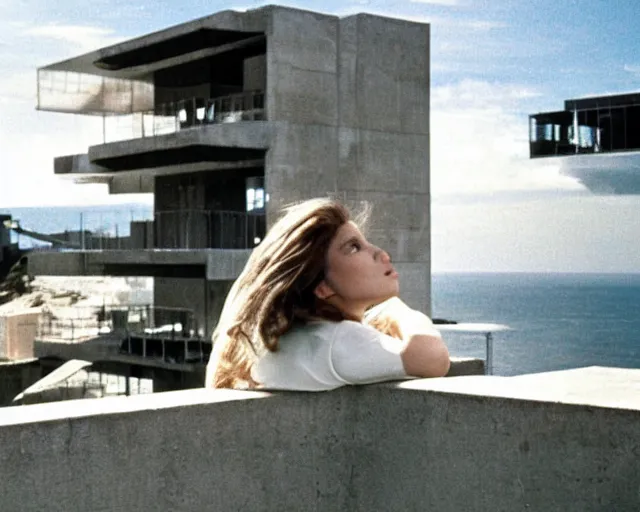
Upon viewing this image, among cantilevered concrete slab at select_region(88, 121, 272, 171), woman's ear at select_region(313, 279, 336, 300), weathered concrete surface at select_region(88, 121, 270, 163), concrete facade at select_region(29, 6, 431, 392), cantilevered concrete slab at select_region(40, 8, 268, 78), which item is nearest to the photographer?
woman's ear at select_region(313, 279, 336, 300)

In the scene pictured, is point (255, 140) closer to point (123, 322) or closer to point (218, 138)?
point (218, 138)

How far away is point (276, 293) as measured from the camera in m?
4.73

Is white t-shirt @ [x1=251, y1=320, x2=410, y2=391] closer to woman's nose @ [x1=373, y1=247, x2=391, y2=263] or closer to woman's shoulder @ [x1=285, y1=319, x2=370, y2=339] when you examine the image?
woman's shoulder @ [x1=285, y1=319, x2=370, y2=339]

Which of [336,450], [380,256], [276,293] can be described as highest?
[380,256]

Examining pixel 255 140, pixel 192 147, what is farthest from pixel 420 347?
pixel 192 147

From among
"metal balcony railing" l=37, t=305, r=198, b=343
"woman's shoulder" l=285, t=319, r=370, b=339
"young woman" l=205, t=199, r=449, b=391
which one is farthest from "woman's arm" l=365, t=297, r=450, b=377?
"metal balcony railing" l=37, t=305, r=198, b=343

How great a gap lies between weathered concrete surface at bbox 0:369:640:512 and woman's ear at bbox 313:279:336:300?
42cm

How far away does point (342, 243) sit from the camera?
4.88m

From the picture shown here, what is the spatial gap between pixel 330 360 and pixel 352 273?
479mm

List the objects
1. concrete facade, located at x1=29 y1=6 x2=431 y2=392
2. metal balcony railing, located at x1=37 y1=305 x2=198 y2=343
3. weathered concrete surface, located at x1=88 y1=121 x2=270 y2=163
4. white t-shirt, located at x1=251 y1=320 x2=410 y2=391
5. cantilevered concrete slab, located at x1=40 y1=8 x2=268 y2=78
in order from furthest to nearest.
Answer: metal balcony railing, located at x1=37 y1=305 x2=198 y2=343, concrete facade, located at x1=29 y1=6 x2=431 y2=392, cantilevered concrete slab, located at x1=40 y1=8 x2=268 y2=78, weathered concrete surface, located at x1=88 y1=121 x2=270 y2=163, white t-shirt, located at x1=251 y1=320 x2=410 y2=391

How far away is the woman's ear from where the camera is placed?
190 inches

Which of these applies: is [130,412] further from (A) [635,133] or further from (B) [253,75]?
(A) [635,133]

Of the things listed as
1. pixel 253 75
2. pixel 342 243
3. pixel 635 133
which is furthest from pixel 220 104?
pixel 342 243

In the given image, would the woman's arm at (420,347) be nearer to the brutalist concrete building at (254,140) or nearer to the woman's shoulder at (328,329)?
the woman's shoulder at (328,329)
